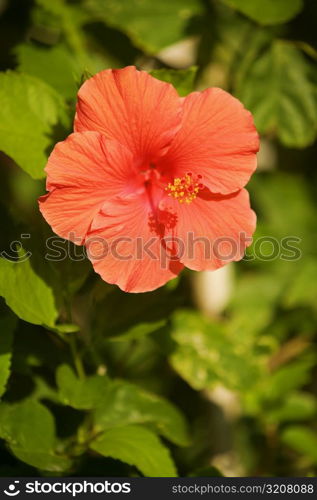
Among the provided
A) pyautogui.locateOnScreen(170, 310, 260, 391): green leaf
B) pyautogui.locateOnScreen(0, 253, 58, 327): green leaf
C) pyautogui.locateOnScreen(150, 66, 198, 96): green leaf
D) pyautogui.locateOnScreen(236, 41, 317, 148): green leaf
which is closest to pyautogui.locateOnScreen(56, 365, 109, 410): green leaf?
pyautogui.locateOnScreen(0, 253, 58, 327): green leaf

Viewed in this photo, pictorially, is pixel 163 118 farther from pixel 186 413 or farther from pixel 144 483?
pixel 186 413

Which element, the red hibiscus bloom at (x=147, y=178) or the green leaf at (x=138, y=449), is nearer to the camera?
the red hibiscus bloom at (x=147, y=178)

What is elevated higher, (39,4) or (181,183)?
(39,4)

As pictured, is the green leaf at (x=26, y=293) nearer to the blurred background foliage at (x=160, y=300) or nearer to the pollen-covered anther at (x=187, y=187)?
the blurred background foliage at (x=160, y=300)

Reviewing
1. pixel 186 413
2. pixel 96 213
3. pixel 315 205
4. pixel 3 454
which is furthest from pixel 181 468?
pixel 315 205

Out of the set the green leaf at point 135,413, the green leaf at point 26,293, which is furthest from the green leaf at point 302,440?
the green leaf at point 26,293

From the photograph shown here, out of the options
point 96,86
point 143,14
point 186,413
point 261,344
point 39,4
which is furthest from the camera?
point 186,413

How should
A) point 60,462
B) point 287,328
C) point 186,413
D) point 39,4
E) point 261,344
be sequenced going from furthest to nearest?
point 186,413 < point 287,328 < point 261,344 < point 39,4 < point 60,462

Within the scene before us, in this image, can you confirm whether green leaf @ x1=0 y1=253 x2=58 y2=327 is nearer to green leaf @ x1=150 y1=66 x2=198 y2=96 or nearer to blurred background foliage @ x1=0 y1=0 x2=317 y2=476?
blurred background foliage @ x1=0 y1=0 x2=317 y2=476
